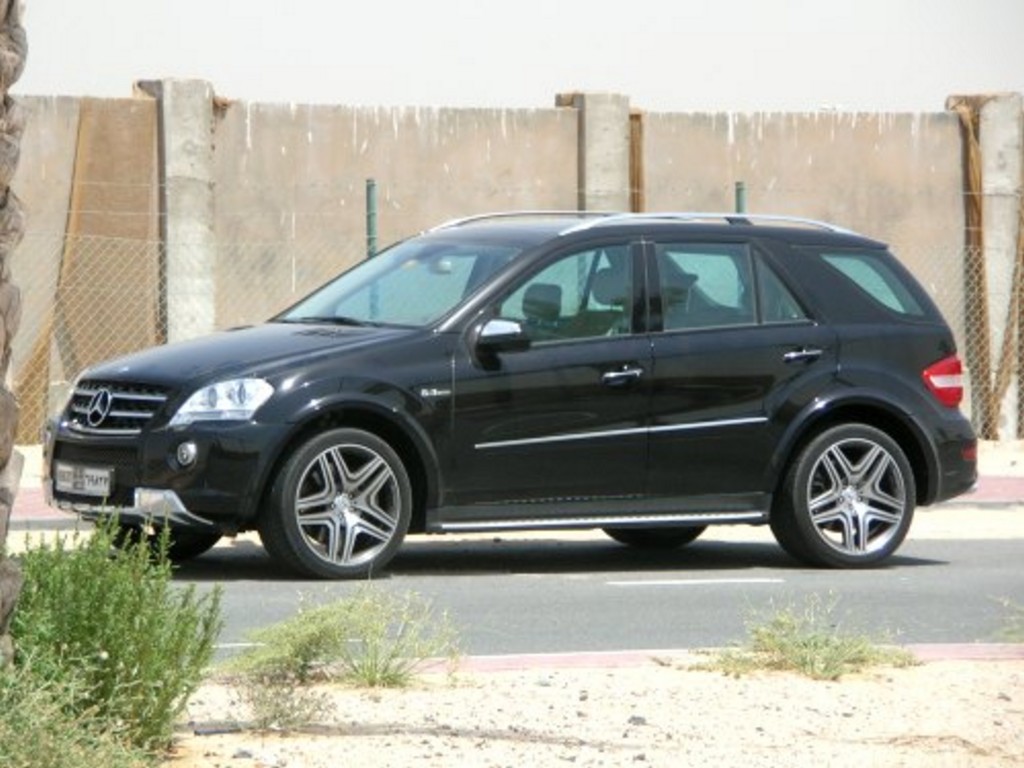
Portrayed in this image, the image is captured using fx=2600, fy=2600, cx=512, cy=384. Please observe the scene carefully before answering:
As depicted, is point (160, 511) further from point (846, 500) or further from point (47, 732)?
point (47, 732)

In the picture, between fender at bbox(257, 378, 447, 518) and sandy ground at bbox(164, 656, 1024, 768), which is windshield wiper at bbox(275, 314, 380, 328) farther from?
sandy ground at bbox(164, 656, 1024, 768)

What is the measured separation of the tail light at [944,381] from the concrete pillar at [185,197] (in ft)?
26.1

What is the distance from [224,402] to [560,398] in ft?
5.79

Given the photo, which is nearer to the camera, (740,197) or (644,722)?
(644,722)

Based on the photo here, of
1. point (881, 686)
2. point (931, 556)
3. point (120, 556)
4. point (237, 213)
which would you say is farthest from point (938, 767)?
point (237, 213)

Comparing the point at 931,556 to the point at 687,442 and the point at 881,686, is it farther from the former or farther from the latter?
the point at 881,686

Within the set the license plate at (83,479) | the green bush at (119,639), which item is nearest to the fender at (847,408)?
the license plate at (83,479)

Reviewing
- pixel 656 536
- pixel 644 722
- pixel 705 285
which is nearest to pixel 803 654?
pixel 644 722

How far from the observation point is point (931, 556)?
15133 mm

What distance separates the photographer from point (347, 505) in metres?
12.6

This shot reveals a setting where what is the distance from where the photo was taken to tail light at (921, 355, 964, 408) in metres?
14.2

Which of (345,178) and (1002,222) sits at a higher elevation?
(345,178)

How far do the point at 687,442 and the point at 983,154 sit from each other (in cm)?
1068

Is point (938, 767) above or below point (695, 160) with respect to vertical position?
below
